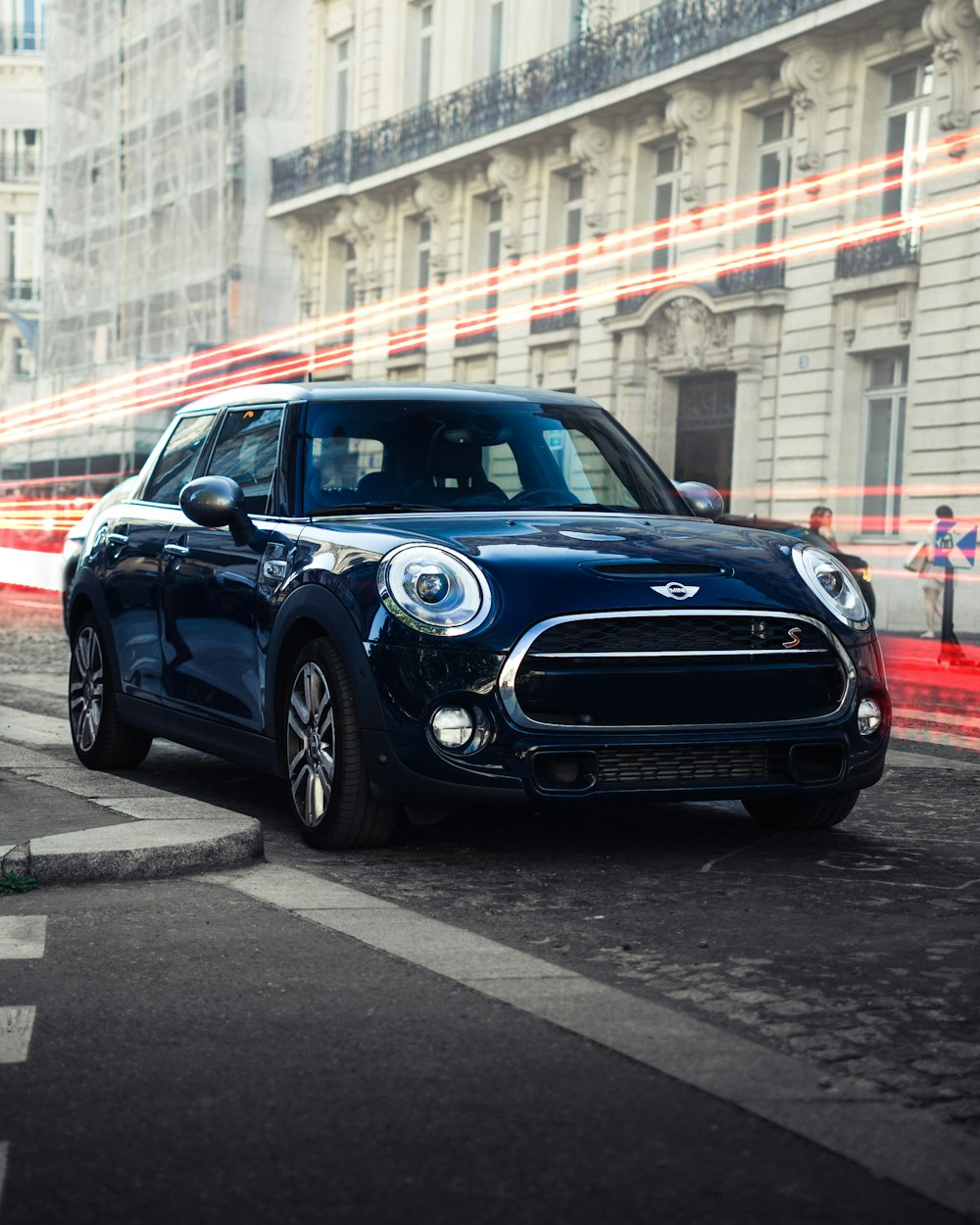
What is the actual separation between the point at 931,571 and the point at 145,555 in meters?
14.5

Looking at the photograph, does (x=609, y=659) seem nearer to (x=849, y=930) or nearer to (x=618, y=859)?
(x=618, y=859)

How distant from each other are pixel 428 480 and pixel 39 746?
3189 mm

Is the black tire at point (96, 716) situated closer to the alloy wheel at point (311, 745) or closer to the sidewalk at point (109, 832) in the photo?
the sidewalk at point (109, 832)

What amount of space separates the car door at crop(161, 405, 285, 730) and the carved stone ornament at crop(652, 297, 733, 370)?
21.6m

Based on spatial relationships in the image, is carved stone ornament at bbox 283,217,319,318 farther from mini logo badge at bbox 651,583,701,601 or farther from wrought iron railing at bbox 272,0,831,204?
mini logo badge at bbox 651,583,701,601

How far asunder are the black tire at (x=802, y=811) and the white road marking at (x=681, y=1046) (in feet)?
6.22

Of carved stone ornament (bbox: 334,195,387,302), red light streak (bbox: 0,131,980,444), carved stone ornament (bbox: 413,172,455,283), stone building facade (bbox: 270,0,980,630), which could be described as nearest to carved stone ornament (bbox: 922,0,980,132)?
stone building facade (bbox: 270,0,980,630)

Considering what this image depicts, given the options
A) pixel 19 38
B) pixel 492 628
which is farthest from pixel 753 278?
pixel 19 38

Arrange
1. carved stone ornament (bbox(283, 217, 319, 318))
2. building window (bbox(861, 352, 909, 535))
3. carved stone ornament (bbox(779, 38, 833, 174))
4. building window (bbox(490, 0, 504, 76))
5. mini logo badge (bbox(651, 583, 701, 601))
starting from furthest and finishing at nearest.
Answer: carved stone ornament (bbox(283, 217, 319, 318))
building window (bbox(490, 0, 504, 76))
carved stone ornament (bbox(779, 38, 833, 174))
building window (bbox(861, 352, 909, 535))
mini logo badge (bbox(651, 583, 701, 601))

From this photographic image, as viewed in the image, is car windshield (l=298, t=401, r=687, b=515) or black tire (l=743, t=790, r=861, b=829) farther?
car windshield (l=298, t=401, r=687, b=515)

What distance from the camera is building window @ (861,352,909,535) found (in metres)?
25.7

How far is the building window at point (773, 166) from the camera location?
91.5 ft

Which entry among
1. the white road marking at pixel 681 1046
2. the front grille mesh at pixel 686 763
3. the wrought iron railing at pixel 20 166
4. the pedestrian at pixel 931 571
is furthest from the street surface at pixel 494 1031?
the wrought iron railing at pixel 20 166

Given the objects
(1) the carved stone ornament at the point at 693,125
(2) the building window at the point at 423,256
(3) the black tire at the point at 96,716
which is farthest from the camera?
(2) the building window at the point at 423,256
